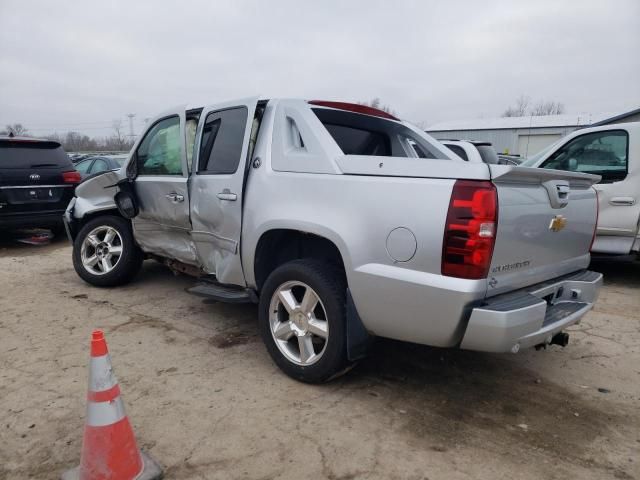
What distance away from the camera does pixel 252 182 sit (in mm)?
3357

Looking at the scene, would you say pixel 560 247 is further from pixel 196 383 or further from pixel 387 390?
pixel 196 383

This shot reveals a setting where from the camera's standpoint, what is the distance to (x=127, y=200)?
4.67 m

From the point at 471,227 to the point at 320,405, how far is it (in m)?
1.41

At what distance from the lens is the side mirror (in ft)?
15.3

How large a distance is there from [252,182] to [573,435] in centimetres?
254

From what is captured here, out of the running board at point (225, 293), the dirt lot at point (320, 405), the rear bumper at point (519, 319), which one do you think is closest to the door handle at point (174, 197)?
the running board at point (225, 293)

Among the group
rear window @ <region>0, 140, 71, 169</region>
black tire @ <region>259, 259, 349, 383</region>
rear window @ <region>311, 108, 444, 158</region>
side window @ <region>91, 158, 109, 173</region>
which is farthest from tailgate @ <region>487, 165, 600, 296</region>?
side window @ <region>91, 158, 109, 173</region>

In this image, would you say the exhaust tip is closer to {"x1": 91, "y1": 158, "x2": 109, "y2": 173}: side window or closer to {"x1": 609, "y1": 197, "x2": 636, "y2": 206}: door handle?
{"x1": 609, "y1": 197, "x2": 636, "y2": 206}: door handle

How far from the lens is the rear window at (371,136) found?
3.68m

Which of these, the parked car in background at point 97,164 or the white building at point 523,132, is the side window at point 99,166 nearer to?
the parked car in background at point 97,164

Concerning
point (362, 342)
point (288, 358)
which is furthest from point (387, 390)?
point (288, 358)

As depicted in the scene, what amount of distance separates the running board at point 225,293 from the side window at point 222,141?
3.08 ft

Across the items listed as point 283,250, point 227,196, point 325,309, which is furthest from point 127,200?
point 325,309

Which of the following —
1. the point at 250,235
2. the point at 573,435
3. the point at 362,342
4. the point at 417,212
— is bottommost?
the point at 573,435
